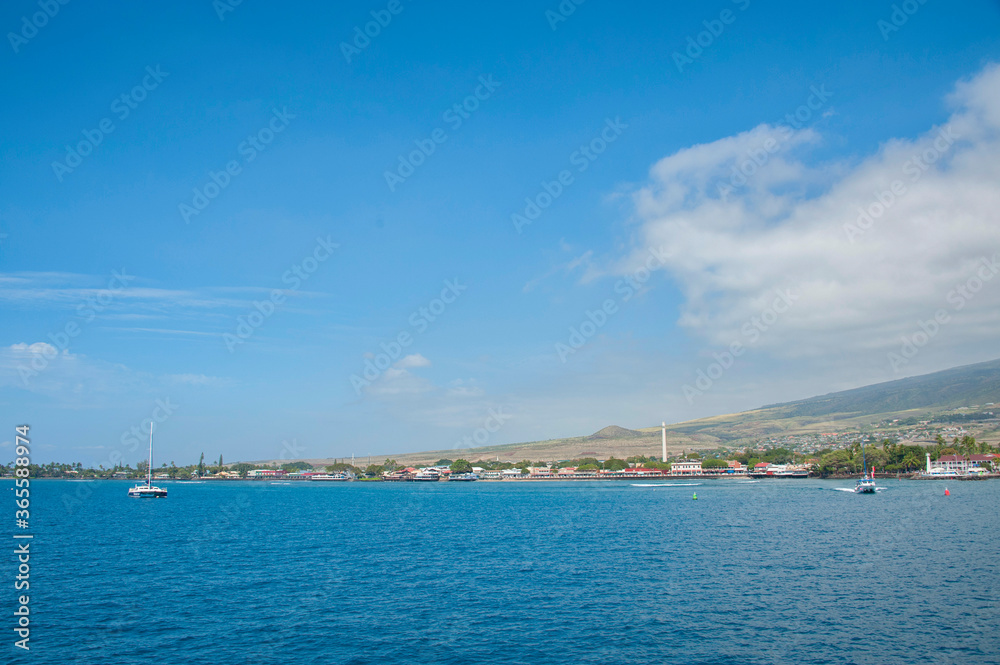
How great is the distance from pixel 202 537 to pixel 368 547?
23.6 m

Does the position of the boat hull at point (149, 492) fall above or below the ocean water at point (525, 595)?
below

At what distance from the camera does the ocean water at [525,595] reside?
30.4 meters

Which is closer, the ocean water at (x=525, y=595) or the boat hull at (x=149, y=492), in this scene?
the ocean water at (x=525, y=595)

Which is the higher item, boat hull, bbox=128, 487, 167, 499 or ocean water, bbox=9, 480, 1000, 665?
ocean water, bbox=9, 480, 1000, 665

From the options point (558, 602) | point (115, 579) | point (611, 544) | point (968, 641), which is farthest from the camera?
point (611, 544)

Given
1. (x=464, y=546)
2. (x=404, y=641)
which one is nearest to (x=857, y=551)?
(x=464, y=546)

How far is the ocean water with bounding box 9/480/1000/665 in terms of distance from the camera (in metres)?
30.4

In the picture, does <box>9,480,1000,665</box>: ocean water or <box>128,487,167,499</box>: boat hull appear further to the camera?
<box>128,487,167,499</box>: boat hull

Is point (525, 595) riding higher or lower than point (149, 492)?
higher

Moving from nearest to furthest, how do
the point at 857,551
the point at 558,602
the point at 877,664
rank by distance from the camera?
1. the point at 877,664
2. the point at 558,602
3. the point at 857,551

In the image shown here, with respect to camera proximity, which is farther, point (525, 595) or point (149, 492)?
point (149, 492)

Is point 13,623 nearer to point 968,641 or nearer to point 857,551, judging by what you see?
point 968,641

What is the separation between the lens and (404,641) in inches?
1254

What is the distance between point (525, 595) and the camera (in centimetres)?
4166
